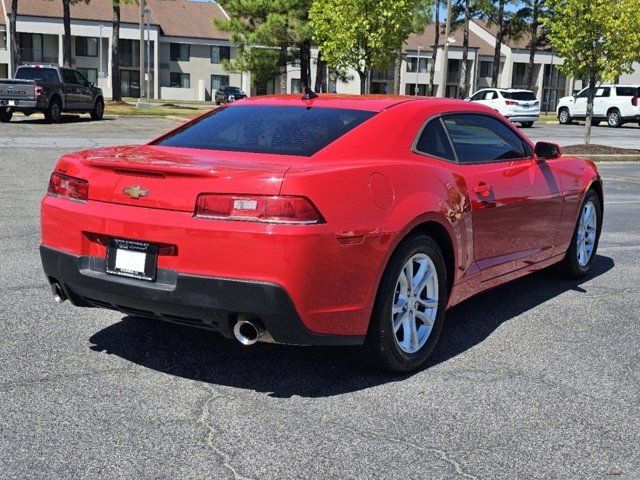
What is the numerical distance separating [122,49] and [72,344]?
73.0 meters

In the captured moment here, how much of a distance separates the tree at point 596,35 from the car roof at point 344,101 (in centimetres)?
1616

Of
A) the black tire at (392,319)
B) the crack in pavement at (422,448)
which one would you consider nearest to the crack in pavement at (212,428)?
the crack in pavement at (422,448)

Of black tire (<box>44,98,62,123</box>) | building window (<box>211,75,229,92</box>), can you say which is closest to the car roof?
black tire (<box>44,98,62,123</box>)

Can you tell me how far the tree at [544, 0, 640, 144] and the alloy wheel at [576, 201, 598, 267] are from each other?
14241 mm

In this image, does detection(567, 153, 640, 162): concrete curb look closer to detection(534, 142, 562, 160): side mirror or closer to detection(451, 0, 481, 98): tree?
detection(534, 142, 562, 160): side mirror

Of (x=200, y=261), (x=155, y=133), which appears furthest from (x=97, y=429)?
(x=155, y=133)

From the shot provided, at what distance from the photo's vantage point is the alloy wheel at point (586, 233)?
21.6 feet

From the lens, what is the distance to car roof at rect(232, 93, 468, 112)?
15.5 feet

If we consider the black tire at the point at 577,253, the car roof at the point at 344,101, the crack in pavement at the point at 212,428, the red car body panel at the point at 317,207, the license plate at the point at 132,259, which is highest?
the car roof at the point at 344,101

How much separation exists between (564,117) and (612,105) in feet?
9.61

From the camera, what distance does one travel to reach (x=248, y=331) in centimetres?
375

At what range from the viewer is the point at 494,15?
193 ft

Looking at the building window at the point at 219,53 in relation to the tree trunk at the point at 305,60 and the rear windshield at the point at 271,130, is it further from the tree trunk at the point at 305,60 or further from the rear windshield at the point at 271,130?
the rear windshield at the point at 271,130

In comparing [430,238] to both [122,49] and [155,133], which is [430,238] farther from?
[122,49]
